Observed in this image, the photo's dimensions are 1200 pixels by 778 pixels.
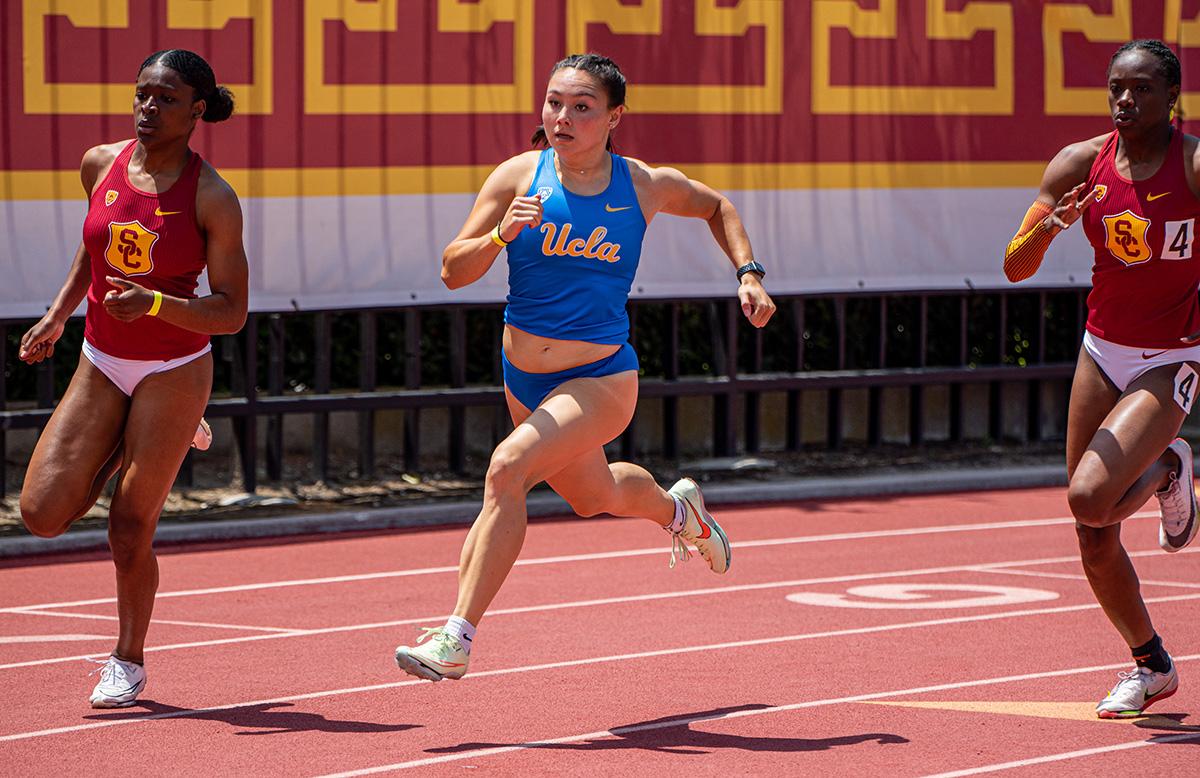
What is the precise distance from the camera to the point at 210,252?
592cm

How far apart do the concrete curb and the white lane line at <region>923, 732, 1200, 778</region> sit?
632 cm

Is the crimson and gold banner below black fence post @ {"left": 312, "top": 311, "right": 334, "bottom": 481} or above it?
above

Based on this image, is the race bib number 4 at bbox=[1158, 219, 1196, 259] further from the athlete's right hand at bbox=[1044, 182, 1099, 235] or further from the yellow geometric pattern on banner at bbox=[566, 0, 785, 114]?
the yellow geometric pattern on banner at bbox=[566, 0, 785, 114]

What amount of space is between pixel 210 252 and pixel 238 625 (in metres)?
2.45

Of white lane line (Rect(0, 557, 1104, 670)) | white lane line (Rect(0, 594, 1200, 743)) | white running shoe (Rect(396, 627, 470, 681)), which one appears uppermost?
white running shoe (Rect(396, 627, 470, 681))

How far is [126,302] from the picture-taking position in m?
5.45

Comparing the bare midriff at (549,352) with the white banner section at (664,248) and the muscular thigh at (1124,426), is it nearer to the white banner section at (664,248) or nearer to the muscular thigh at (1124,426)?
the muscular thigh at (1124,426)

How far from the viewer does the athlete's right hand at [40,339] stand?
19.8 feet

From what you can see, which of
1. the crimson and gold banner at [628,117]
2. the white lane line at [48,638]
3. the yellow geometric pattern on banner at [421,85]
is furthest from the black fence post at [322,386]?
the white lane line at [48,638]

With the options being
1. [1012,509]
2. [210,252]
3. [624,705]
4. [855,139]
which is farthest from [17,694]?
[855,139]

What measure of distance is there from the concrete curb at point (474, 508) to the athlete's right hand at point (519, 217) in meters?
5.31

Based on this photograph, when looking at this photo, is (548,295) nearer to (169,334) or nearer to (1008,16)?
(169,334)

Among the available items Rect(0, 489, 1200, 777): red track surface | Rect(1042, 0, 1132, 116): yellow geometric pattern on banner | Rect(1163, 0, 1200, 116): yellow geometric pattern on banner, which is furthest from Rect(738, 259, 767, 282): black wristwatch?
Rect(1163, 0, 1200, 116): yellow geometric pattern on banner

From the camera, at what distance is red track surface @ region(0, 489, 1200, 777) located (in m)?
5.28
